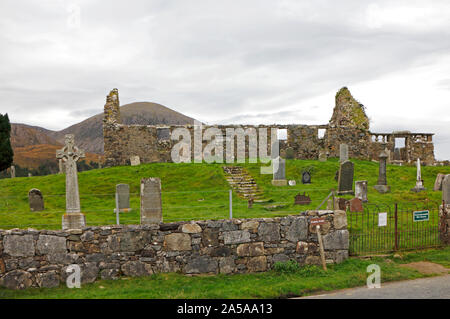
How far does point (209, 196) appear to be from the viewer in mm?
20312

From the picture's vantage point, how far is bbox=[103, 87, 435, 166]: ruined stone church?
107 ft

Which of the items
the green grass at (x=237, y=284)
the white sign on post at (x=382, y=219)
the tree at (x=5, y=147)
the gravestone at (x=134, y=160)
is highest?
the tree at (x=5, y=147)

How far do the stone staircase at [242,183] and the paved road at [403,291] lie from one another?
9.19 metres

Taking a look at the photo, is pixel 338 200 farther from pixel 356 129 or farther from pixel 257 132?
pixel 356 129

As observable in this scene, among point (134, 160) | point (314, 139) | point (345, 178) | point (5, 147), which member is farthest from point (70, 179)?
point (314, 139)

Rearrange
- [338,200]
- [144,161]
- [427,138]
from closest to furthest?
[338,200] → [144,161] → [427,138]

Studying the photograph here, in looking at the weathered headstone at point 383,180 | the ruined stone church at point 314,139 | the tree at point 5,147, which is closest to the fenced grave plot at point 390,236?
the weathered headstone at point 383,180

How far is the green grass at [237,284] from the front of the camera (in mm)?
8961

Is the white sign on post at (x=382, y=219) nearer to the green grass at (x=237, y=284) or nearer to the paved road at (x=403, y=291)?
the green grass at (x=237, y=284)

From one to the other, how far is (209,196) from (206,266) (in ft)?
33.1

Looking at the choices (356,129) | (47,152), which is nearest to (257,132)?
(356,129)

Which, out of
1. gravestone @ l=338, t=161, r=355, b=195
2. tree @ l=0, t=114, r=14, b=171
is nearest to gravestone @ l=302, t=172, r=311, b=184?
gravestone @ l=338, t=161, r=355, b=195

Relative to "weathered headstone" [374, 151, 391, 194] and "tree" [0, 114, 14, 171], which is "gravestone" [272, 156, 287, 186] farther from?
"tree" [0, 114, 14, 171]
